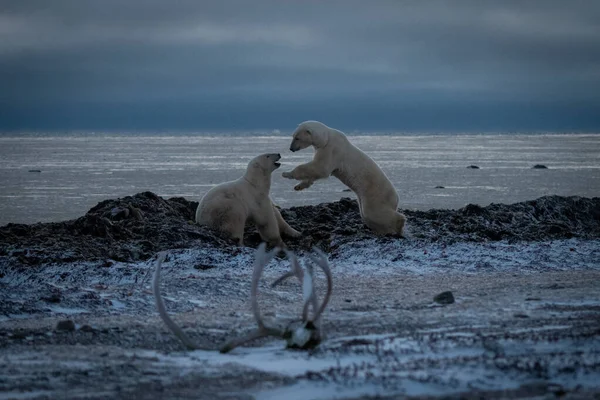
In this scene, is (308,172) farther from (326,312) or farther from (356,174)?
(326,312)

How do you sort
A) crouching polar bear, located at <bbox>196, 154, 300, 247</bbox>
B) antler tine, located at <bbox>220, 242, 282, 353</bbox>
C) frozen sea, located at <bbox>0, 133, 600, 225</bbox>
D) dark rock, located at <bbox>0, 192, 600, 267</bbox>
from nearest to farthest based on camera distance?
antler tine, located at <bbox>220, 242, 282, 353</bbox> → dark rock, located at <bbox>0, 192, 600, 267</bbox> → crouching polar bear, located at <bbox>196, 154, 300, 247</bbox> → frozen sea, located at <bbox>0, 133, 600, 225</bbox>

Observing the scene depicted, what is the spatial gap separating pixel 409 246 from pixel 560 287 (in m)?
2.66

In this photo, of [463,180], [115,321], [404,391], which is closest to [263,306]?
[115,321]

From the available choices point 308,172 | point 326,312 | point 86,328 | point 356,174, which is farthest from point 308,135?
point 86,328

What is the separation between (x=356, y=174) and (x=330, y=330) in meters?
5.43

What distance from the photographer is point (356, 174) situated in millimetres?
11016

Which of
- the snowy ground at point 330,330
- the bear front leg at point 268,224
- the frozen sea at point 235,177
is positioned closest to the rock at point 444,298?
the snowy ground at point 330,330

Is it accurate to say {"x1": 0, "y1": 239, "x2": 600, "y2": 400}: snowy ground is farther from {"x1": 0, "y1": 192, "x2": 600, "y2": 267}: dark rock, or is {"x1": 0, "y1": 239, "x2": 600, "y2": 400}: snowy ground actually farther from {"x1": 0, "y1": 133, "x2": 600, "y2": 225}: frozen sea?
{"x1": 0, "y1": 133, "x2": 600, "y2": 225}: frozen sea

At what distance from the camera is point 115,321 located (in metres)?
6.39

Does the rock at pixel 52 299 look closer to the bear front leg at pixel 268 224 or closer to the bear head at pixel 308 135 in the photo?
the bear front leg at pixel 268 224

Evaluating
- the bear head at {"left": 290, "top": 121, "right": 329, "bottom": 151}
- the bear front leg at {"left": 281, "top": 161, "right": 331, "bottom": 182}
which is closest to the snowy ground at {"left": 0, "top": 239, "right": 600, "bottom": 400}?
the bear front leg at {"left": 281, "top": 161, "right": 331, "bottom": 182}

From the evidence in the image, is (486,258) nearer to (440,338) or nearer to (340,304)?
(340,304)

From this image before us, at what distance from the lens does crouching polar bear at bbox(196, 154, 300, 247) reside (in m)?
10.6

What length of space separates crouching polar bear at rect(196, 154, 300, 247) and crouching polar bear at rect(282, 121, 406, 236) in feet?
1.58
